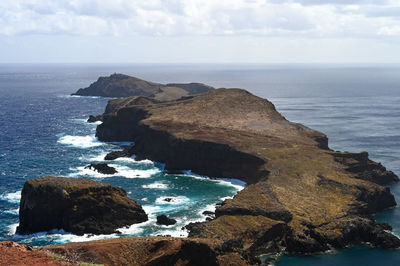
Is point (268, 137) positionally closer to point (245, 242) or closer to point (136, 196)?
point (136, 196)

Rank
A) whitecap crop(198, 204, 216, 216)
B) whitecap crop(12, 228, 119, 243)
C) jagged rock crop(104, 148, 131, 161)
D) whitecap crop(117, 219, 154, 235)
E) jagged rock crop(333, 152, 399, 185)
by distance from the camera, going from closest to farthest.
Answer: whitecap crop(12, 228, 119, 243) < whitecap crop(117, 219, 154, 235) < whitecap crop(198, 204, 216, 216) < jagged rock crop(333, 152, 399, 185) < jagged rock crop(104, 148, 131, 161)

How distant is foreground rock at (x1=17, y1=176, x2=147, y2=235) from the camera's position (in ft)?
245

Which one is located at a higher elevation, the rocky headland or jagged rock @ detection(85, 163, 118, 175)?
the rocky headland

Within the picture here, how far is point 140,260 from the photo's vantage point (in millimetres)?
37219

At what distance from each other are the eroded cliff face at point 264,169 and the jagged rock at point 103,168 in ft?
50.4

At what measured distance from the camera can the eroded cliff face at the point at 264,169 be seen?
70062 millimetres

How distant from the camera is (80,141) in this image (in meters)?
147

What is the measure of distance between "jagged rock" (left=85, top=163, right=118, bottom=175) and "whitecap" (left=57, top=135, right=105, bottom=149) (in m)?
28.4

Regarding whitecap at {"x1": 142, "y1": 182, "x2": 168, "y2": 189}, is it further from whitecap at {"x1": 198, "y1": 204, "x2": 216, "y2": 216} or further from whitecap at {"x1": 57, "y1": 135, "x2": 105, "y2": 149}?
whitecap at {"x1": 57, "y1": 135, "x2": 105, "y2": 149}

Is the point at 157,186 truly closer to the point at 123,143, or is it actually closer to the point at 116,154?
the point at 116,154

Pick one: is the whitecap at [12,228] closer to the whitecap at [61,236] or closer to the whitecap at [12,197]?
the whitecap at [61,236]

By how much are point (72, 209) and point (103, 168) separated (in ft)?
111

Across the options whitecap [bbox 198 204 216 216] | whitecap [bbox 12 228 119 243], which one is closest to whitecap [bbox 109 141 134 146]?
whitecap [bbox 198 204 216 216]

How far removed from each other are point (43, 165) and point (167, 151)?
105ft
